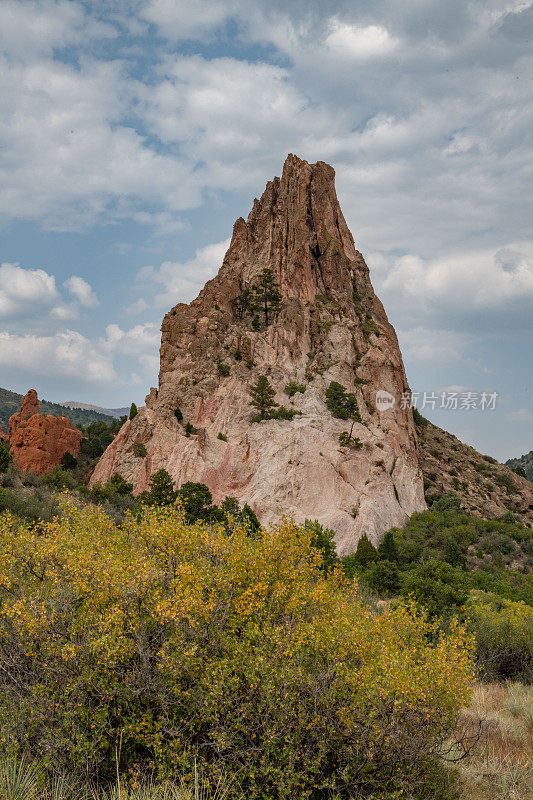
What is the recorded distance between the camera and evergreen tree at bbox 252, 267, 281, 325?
60.7 metres

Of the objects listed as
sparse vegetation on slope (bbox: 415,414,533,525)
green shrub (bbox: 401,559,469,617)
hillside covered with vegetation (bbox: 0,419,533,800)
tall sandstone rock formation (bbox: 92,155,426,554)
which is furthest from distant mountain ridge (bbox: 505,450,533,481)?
hillside covered with vegetation (bbox: 0,419,533,800)

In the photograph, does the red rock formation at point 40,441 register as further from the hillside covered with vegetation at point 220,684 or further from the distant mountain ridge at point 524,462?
the distant mountain ridge at point 524,462

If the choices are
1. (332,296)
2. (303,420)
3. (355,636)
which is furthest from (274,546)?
(332,296)

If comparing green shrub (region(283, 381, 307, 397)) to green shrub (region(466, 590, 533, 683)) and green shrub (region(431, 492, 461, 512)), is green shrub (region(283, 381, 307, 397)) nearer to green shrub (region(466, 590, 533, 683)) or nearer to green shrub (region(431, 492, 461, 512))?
green shrub (region(431, 492, 461, 512))

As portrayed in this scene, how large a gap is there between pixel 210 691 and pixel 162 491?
32.8 metres

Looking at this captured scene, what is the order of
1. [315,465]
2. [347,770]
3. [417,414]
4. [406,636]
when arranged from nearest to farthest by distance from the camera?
1. [347,770]
2. [406,636]
3. [315,465]
4. [417,414]

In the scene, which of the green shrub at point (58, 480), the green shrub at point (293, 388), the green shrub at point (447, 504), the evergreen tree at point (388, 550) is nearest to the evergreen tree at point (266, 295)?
the green shrub at point (293, 388)

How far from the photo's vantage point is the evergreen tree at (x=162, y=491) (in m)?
39.1

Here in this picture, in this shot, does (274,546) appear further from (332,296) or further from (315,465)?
(332,296)

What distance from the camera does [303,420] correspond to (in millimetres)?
49406

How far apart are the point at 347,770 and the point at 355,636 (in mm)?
1867

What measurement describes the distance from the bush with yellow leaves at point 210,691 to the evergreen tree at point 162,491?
3012cm

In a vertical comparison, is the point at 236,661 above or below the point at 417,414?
below

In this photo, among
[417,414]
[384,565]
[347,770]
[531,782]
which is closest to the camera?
[347,770]
